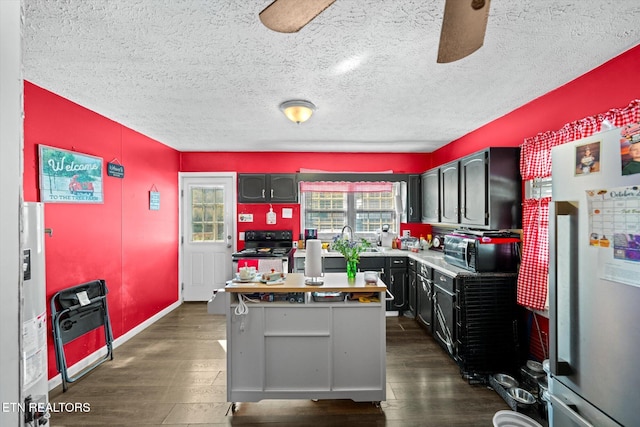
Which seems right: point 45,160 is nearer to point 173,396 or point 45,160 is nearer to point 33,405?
point 173,396

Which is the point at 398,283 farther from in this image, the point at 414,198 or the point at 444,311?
the point at 414,198

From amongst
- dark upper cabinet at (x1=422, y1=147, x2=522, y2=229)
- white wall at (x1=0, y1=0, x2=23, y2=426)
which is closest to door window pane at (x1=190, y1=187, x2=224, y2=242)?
dark upper cabinet at (x1=422, y1=147, x2=522, y2=229)

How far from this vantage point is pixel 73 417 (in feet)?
7.26

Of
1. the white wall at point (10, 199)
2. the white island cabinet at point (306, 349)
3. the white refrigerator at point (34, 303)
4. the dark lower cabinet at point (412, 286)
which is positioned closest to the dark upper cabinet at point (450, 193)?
the dark lower cabinet at point (412, 286)

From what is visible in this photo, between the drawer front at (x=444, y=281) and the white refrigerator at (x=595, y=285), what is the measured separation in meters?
1.49

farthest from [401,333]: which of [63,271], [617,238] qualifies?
[63,271]

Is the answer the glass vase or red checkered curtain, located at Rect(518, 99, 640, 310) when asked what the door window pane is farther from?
red checkered curtain, located at Rect(518, 99, 640, 310)

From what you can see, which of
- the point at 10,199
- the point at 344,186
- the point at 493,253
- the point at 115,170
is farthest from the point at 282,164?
the point at 10,199

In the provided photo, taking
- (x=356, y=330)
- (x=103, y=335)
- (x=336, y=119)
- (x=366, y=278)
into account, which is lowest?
(x=103, y=335)

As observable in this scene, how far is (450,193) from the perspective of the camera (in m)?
3.56

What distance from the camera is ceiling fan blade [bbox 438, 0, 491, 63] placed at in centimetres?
86

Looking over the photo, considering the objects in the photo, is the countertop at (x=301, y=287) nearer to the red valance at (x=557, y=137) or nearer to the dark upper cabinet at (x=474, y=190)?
the dark upper cabinet at (x=474, y=190)

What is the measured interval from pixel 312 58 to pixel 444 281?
2.37 metres

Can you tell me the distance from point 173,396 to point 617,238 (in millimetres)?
2965
